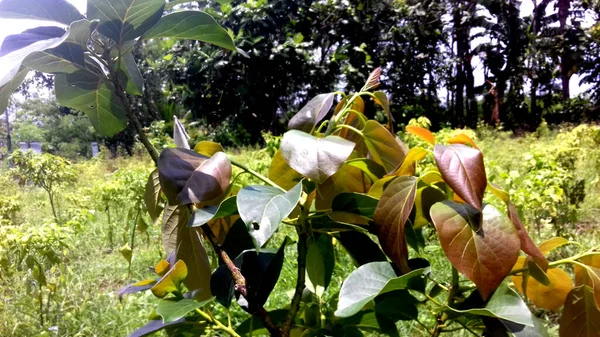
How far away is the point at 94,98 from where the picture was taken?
407 mm

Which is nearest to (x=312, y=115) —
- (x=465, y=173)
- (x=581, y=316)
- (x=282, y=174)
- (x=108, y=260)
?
(x=282, y=174)

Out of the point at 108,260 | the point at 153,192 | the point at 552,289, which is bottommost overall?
the point at 108,260

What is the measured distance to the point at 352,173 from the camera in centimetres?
42

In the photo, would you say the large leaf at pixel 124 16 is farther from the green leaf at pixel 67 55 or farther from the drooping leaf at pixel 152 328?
the drooping leaf at pixel 152 328

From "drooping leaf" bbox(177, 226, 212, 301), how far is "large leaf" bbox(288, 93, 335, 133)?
0.14m

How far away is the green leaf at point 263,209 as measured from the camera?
286 millimetres

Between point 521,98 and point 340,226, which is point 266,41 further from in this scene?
point 521,98

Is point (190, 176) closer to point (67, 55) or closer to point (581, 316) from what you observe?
point (67, 55)

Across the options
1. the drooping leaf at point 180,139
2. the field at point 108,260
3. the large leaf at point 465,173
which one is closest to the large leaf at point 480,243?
the large leaf at point 465,173

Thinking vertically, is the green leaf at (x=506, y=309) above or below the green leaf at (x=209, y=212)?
below

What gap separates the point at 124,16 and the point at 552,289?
0.43 meters

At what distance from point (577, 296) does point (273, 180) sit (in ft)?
0.92

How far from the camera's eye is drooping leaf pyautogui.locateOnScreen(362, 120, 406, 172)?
396 mm

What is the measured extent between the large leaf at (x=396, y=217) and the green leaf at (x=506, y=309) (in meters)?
0.06
